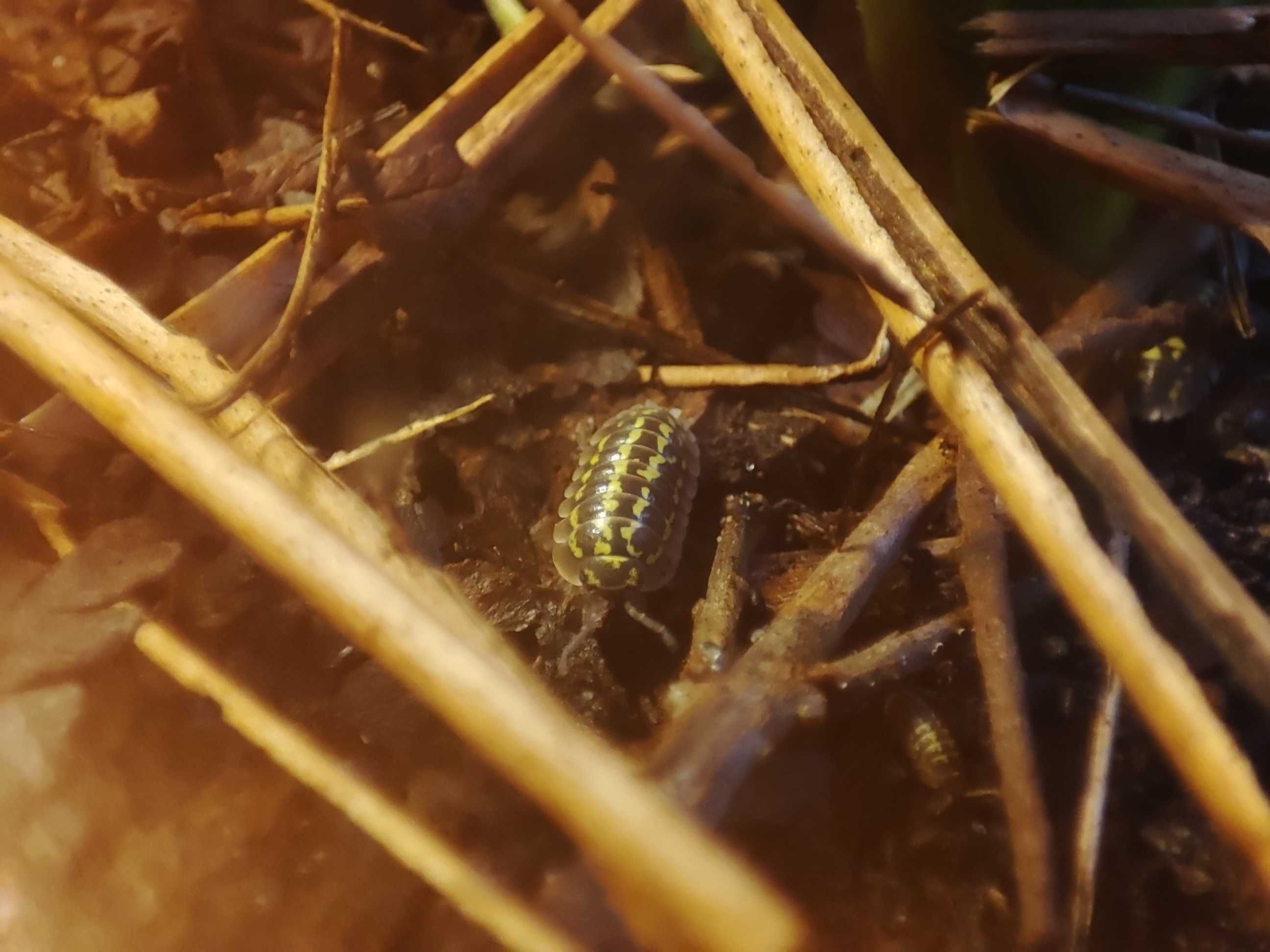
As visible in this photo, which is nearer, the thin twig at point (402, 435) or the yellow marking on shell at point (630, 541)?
the thin twig at point (402, 435)

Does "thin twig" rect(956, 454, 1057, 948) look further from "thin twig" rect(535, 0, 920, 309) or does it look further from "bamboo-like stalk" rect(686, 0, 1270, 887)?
"thin twig" rect(535, 0, 920, 309)

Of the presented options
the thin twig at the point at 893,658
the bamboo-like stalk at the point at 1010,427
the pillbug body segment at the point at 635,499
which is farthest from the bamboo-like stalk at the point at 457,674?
the pillbug body segment at the point at 635,499

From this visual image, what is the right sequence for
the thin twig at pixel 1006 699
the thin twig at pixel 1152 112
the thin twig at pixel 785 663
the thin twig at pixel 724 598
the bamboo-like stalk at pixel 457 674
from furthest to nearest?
1. the thin twig at pixel 1152 112
2. the thin twig at pixel 724 598
3. the thin twig at pixel 1006 699
4. the thin twig at pixel 785 663
5. the bamboo-like stalk at pixel 457 674

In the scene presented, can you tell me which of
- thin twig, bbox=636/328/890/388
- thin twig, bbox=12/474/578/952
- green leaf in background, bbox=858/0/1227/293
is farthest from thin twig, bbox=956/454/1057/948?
green leaf in background, bbox=858/0/1227/293

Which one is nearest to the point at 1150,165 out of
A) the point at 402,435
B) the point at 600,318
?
the point at 600,318

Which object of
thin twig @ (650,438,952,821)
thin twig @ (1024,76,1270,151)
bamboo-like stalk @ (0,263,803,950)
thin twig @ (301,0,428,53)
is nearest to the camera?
bamboo-like stalk @ (0,263,803,950)

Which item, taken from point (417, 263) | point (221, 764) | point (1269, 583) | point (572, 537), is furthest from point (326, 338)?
point (1269, 583)

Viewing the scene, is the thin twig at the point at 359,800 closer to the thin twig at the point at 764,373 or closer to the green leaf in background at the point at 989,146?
the thin twig at the point at 764,373

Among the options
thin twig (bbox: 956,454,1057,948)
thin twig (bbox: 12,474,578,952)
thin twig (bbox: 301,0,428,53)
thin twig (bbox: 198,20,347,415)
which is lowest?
thin twig (bbox: 956,454,1057,948)

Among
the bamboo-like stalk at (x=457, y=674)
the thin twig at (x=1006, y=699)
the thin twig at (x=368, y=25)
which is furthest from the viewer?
the thin twig at (x=368, y=25)
